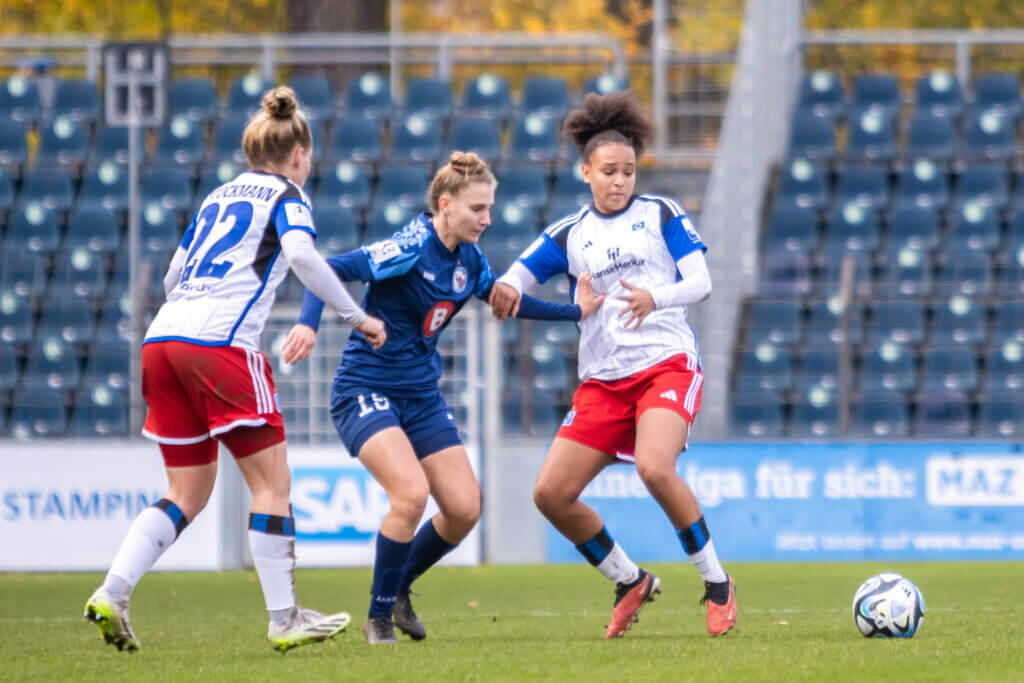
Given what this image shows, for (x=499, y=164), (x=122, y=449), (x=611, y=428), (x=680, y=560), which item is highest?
(x=499, y=164)

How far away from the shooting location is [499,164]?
16.5 m

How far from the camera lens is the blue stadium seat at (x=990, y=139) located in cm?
1625

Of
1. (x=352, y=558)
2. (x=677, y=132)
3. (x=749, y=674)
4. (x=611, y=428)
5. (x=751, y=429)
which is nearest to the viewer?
(x=749, y=674)

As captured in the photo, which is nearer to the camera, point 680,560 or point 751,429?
point 680,560

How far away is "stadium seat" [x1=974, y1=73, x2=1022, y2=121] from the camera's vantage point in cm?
1691

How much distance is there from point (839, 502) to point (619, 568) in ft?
17.9

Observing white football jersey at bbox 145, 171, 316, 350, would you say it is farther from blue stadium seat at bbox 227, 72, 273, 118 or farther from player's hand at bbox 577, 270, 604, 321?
blue stadium seat at bbox 227, 72, 273, 118

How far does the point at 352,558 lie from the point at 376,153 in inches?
250

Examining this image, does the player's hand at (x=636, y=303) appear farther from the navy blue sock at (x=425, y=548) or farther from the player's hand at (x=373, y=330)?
the navy blue sock at (x=425, y=548)

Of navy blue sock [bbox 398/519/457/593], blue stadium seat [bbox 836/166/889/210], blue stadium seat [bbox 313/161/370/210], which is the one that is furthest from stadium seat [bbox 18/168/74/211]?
navy blue sock [bbox 398/519/457/593]

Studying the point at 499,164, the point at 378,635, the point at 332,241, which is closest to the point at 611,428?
the point at 378,635

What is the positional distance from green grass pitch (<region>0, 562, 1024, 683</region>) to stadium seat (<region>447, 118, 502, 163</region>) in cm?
664

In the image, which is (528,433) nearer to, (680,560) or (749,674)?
(680,560)

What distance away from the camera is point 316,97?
17.7 meters
